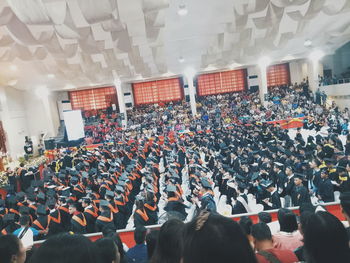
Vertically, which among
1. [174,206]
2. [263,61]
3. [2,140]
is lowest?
[174,206]

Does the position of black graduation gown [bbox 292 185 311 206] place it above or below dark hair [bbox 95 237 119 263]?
below

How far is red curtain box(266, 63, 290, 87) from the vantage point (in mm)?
25328

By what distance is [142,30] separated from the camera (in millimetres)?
8734

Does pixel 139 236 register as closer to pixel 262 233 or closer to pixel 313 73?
pixel 262 233

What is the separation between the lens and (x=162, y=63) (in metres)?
14.8

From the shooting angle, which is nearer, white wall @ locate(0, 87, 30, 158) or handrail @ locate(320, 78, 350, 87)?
white wall @ locate(0, 87, 30, 158)

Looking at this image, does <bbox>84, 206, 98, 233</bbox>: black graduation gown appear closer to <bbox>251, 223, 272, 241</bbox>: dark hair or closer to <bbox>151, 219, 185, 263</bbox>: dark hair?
<bbox>251, 223, 272, 241</bbox>: dark hair

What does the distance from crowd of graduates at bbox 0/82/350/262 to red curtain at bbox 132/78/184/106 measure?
7.82 m

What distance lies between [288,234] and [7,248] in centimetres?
276

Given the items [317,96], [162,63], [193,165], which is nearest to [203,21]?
[162,63]

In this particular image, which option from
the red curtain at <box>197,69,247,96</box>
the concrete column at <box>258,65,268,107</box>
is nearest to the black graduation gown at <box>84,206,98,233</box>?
the concrete column at <box>258,65,268,107</box>

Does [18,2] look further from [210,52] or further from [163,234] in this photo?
[210,52]

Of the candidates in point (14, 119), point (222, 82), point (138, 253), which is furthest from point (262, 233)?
point (222, 82)

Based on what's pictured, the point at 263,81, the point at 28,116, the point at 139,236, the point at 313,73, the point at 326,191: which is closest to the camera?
the point at 139,236
